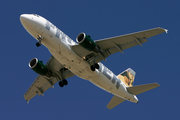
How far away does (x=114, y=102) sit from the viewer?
137ft

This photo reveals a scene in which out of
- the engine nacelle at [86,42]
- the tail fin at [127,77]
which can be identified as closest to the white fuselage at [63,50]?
the engine nacelle at [86,42]

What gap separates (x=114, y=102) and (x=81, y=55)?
11.3 metres

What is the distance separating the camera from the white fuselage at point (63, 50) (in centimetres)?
3166

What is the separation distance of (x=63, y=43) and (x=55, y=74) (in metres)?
7.90

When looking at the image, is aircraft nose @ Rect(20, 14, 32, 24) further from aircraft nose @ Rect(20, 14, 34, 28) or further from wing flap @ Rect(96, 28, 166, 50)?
wing flap @ Rect(96, 28, 166, 50)

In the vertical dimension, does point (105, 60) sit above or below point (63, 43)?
below

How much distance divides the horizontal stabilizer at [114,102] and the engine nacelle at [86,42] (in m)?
11.9

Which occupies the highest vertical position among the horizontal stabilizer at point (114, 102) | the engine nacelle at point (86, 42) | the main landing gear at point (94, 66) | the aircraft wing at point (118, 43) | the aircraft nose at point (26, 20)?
the aircraft nose at point (26, 20)

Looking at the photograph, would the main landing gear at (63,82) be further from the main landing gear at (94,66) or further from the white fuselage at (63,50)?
the main landing gear at (94,66)

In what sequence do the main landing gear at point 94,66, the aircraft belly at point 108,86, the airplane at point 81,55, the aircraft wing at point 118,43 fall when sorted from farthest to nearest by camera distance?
the aircraft belly at point 108,86 → the main landing gear at point 94,66 → the aircraft wing at point 118,43 → the airplane at point 81,55

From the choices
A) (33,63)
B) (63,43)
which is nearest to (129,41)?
(63,43)

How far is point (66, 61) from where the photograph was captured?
1329 inches

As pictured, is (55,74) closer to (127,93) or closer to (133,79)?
(127,93)

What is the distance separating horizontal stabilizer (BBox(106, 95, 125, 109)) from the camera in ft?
137
